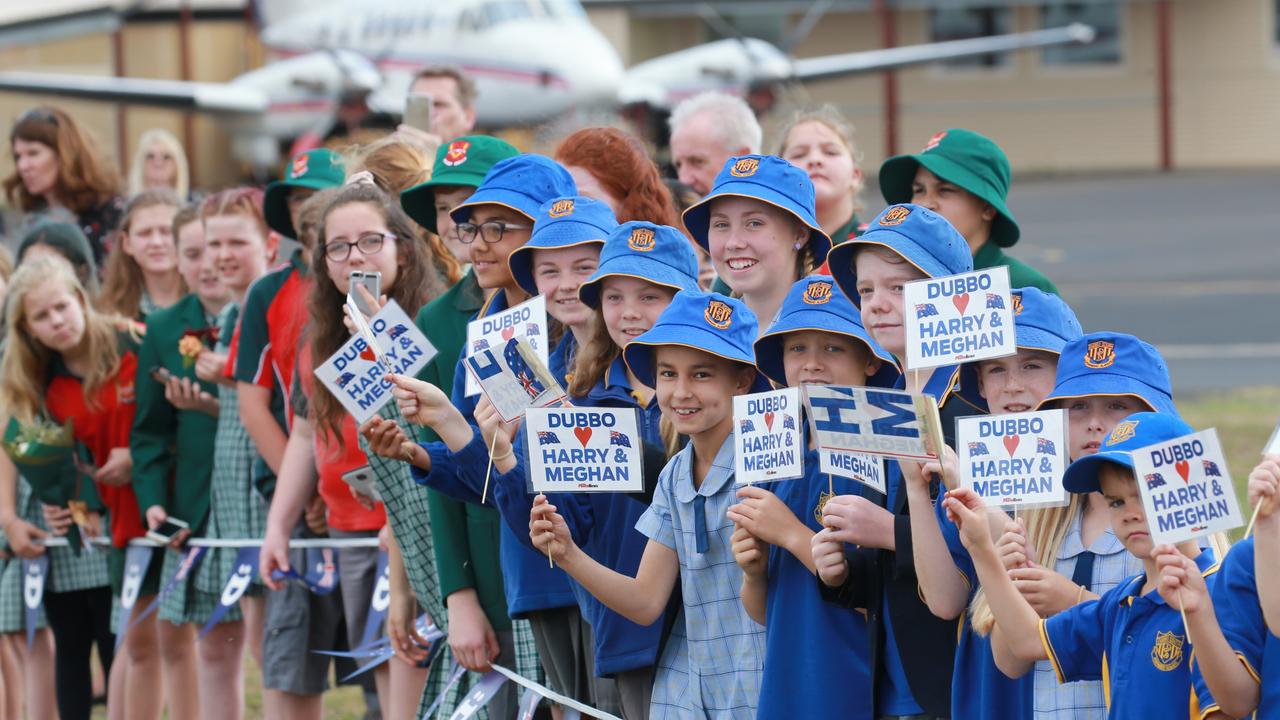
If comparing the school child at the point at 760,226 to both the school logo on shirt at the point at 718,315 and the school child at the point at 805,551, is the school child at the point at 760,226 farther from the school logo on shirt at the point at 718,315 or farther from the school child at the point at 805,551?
the school child at the point at 805,551

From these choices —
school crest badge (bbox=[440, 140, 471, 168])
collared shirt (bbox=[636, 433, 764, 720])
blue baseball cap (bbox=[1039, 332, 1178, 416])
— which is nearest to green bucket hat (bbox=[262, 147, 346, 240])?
school crest badge (bbox=[440, 140, 471, 168])

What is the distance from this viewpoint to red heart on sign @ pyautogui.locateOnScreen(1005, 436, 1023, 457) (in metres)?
3.24

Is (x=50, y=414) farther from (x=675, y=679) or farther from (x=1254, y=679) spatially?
(x=1254, y=679)

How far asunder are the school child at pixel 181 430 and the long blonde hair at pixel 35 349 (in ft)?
0.53

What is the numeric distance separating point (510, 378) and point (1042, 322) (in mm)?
1215

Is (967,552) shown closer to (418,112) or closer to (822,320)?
(822,320)

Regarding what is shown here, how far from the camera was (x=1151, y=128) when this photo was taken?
41.5 meters

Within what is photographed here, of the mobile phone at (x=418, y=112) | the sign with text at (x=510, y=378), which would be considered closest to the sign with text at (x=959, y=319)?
the sign with text at (x=510, y=378)

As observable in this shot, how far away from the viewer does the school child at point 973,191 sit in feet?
15.8

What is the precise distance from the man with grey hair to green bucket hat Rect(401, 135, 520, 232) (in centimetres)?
133

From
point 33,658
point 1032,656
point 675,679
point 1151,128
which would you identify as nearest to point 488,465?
point 675,679

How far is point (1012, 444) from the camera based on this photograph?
3246 millimetres

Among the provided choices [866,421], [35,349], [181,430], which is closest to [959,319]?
[866,421]

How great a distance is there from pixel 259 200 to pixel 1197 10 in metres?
38.9
